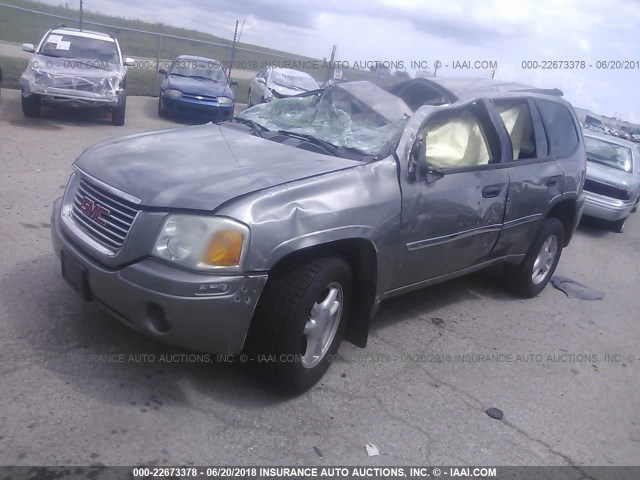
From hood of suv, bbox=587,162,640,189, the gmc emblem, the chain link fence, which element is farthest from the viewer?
the chain link fence

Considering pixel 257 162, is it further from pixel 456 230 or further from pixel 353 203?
pixel 456 230

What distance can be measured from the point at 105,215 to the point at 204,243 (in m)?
0.70

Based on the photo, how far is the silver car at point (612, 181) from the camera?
10.0 metres

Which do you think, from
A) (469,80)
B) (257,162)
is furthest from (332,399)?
(469,80)

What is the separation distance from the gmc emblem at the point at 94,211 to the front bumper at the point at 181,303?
288 mm

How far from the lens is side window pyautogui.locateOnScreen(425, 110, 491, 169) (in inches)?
169

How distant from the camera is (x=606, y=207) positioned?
998 cm

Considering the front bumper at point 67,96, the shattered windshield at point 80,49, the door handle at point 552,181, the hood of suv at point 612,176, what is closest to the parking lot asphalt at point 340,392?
the door handle at point 552,181

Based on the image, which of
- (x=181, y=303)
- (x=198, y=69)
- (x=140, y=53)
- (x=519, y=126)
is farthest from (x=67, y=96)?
(x=140, y=53)

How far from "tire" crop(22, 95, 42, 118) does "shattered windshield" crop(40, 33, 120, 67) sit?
1.05m

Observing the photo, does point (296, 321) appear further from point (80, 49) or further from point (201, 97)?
point (201, 97)

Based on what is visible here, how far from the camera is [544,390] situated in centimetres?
415

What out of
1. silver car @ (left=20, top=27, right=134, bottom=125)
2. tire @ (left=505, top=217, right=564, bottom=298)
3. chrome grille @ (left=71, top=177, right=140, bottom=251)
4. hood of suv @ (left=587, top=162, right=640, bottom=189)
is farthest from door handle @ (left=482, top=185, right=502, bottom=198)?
silver car @ (left=20, top=27, right=134, bottom=125)

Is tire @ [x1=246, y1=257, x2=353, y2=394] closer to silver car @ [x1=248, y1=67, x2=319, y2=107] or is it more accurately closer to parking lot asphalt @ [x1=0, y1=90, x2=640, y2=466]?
parking lot asphalt @ [x1=0, y1=90, x2=640, y2=466]
